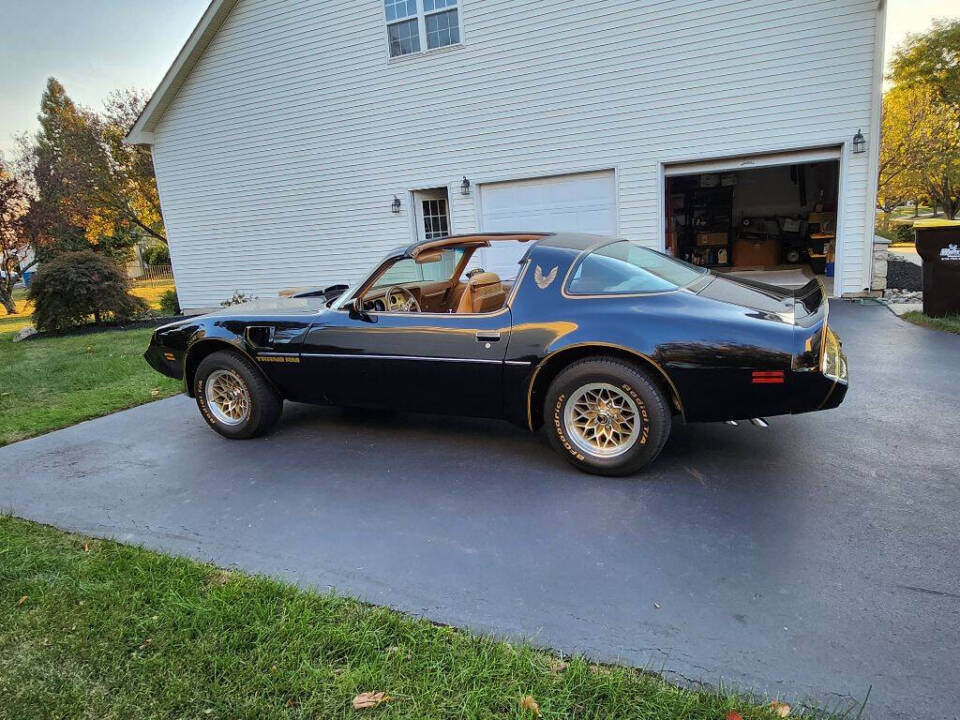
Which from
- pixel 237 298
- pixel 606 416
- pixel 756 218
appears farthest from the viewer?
pixel 756 218

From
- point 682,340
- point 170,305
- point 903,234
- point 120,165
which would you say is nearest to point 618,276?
point 682,340

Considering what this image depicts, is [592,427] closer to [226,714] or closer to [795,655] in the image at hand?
[795,655]

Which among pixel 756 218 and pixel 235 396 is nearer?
pixel 235 396

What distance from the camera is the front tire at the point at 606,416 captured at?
3312mm

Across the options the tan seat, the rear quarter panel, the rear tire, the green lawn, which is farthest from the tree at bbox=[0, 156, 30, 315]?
the rear quarter panel

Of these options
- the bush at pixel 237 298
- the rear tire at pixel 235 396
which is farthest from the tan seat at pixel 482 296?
the bush at pixel 237 298

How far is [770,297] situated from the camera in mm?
3666

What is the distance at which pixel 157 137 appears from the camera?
14406 mm

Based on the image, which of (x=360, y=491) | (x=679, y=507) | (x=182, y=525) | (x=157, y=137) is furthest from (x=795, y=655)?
(x=157, y=137)

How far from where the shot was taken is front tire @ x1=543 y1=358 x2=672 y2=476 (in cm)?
331

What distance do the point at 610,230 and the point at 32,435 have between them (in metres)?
9.02

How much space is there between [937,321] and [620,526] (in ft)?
21.6

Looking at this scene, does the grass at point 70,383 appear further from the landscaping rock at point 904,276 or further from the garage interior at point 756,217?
the landscaping rock at point 904,276

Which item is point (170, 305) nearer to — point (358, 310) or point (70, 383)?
point (70, 383)
